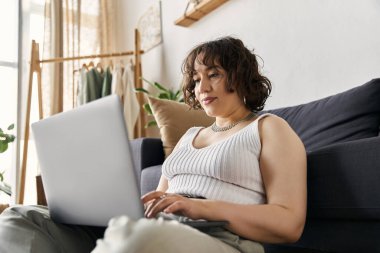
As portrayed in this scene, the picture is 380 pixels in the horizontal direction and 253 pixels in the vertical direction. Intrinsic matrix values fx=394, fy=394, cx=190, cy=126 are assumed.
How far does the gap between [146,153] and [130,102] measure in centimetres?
121

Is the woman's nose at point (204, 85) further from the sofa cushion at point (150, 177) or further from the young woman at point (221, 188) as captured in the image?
the sofa cushion at point (150, 177)

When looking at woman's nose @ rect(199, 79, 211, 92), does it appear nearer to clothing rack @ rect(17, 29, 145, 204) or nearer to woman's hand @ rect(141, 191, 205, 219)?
woman's hand @ rect(141, 191, 205, 219)

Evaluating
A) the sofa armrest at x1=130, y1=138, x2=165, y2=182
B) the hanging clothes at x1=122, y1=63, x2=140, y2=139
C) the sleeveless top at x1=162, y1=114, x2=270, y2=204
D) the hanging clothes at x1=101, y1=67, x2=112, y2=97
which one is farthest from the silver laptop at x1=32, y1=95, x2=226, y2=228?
the hanging clothes at x1=101, y1=67, x2=112, y2=97

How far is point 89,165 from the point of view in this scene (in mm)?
689

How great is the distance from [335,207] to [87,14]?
11.6 ft

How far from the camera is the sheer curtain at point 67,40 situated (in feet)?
11.6

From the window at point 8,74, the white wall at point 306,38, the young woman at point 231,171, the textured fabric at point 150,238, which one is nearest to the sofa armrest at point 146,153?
the white wall at point 306,38

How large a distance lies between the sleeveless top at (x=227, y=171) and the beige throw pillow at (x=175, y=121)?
3.56 ft

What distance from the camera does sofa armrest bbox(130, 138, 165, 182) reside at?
207 centimetres

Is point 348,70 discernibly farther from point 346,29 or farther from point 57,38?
point 57,38

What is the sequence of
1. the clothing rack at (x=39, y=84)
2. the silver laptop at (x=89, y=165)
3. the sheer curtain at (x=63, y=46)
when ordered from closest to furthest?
the silver laptop at (x=89, y=165)
the clothing rack at (x=39, y=84)
the sheer curtain at (x=63, y=46)

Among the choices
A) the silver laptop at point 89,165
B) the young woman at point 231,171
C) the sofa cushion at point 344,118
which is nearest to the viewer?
the silver laptop at point 89,165

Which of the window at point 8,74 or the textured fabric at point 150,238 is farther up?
the window at point 8,74

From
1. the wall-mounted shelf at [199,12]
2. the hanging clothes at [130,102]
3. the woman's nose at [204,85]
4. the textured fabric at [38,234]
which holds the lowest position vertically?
the textured fabric at [38,234]
